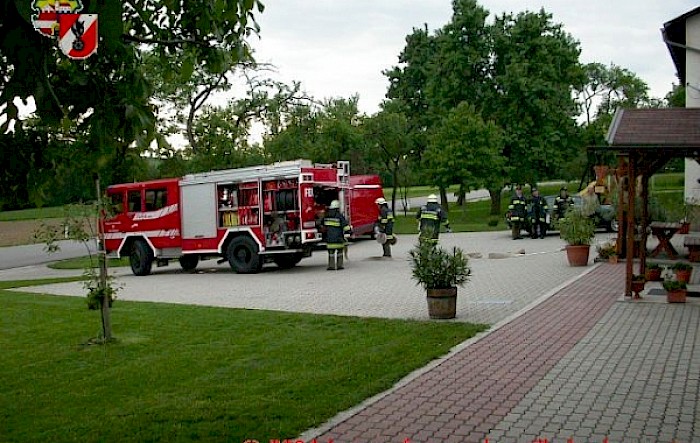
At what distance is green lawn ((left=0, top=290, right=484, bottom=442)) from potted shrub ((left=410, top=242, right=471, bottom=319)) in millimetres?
524

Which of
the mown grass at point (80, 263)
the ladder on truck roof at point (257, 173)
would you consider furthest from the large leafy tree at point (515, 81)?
the ladder on truck roof at point (257, 173)

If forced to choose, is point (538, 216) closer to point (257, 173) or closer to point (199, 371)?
point (257, 173)

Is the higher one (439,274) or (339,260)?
(439,274)

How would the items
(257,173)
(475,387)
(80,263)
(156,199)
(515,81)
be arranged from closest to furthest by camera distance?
(475,387)
(257,173)
(156,199)
(80,263)
(515,81)

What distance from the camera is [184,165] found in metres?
32.0

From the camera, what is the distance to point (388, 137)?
46344 millimetres

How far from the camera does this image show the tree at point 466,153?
40.7m

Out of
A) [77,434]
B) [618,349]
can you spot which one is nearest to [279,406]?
[77,434]

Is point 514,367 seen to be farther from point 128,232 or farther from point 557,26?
point 557,26

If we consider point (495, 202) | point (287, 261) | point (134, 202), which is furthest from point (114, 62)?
point (495, 202)

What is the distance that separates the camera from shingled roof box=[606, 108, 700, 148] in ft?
40.4

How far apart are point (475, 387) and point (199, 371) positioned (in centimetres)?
303

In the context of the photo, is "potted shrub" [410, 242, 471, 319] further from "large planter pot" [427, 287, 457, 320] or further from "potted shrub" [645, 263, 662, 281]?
"potted shrub" [645, 263, 662, 281]

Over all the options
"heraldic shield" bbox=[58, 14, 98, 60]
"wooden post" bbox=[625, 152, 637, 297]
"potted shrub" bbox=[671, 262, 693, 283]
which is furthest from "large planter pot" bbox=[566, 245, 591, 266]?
"heraldic shield" bbox=[58, 14, 98, 60]
